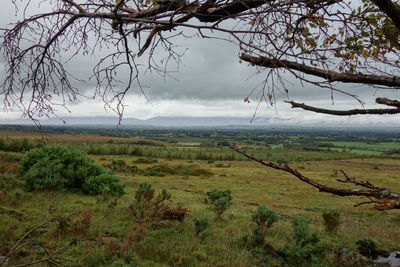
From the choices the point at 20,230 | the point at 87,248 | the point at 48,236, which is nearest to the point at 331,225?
the point at 87,248

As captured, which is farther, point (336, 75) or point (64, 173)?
point (64, 173)

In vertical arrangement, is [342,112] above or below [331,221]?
above

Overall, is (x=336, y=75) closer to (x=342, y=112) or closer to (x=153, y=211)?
(x=342, y=112)

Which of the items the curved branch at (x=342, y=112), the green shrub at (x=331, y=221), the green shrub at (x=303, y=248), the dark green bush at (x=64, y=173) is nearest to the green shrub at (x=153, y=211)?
the green shrub at (x=303, y=248)

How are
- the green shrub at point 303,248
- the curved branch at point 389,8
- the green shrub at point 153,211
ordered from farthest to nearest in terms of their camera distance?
the green shrub at point 153,211, the green shrub at point 303,248, the curved branch at point 389,8

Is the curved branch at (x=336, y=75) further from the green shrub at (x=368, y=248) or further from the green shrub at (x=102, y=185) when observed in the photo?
the green shrub at (x=102, y=185)

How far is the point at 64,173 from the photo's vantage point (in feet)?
36.9

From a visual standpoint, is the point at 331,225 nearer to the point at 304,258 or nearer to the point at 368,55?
the point at 304,258

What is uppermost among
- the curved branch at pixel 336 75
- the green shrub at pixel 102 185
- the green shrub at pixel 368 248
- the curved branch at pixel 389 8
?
the curved branch at pixel 389 8

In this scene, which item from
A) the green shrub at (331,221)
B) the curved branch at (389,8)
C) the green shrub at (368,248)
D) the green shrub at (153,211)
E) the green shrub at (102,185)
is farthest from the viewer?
the green shrub at (102,185)

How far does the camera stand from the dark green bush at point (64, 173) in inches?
409

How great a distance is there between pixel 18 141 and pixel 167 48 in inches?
1791

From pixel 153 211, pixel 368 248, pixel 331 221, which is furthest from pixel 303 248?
pixel 153 211

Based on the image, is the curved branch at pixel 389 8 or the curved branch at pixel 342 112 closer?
the curved branch at pixel 389 8
